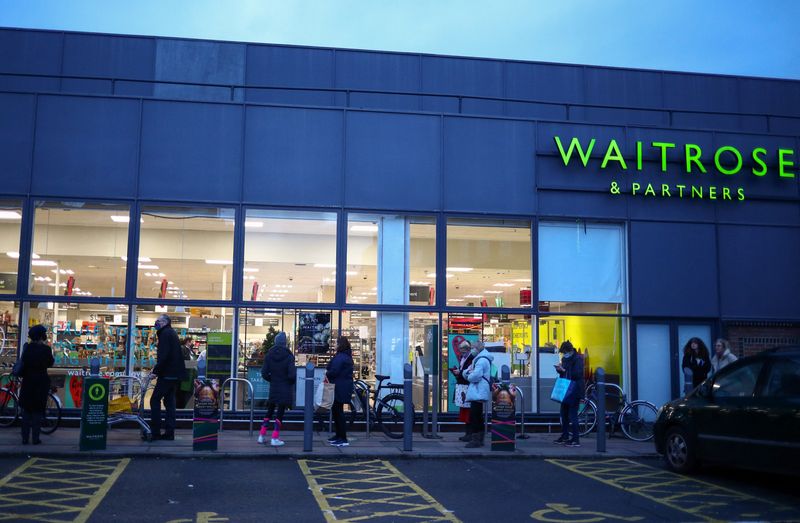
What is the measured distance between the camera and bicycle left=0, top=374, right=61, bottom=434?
40.6 ft

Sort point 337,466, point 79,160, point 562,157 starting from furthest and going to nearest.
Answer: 1. point 562,157
2. point 79,160
3. point 337,466

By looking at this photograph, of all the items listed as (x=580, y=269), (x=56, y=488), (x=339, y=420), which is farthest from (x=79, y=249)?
(x=580, y=269)

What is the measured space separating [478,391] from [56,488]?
6.22 m

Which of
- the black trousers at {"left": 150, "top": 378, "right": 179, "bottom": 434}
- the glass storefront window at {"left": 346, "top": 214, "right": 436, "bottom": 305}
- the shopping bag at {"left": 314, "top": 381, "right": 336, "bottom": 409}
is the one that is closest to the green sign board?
the black trousers at {"left": 150, "top": 378, "right": 179, "bottom": 434}

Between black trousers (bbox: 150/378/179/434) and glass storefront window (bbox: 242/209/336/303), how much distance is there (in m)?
2.59

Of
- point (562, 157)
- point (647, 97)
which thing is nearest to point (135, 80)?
point (562, 157)

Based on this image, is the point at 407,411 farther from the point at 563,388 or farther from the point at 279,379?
the point at 563,388

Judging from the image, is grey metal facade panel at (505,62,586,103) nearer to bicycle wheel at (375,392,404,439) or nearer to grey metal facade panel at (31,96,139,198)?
bicycle wheel at (375,392,404,439)

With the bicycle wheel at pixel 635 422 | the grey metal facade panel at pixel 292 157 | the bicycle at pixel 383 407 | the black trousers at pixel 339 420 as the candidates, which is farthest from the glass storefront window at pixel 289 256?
the bicycle wheel at pixel 635 422

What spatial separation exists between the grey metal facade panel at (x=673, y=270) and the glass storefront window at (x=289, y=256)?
5.82 m

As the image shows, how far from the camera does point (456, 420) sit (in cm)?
1411

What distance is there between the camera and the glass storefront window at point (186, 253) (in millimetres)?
13805

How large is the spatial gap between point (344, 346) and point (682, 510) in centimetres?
567

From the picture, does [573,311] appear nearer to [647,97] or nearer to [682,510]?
[647,97]
